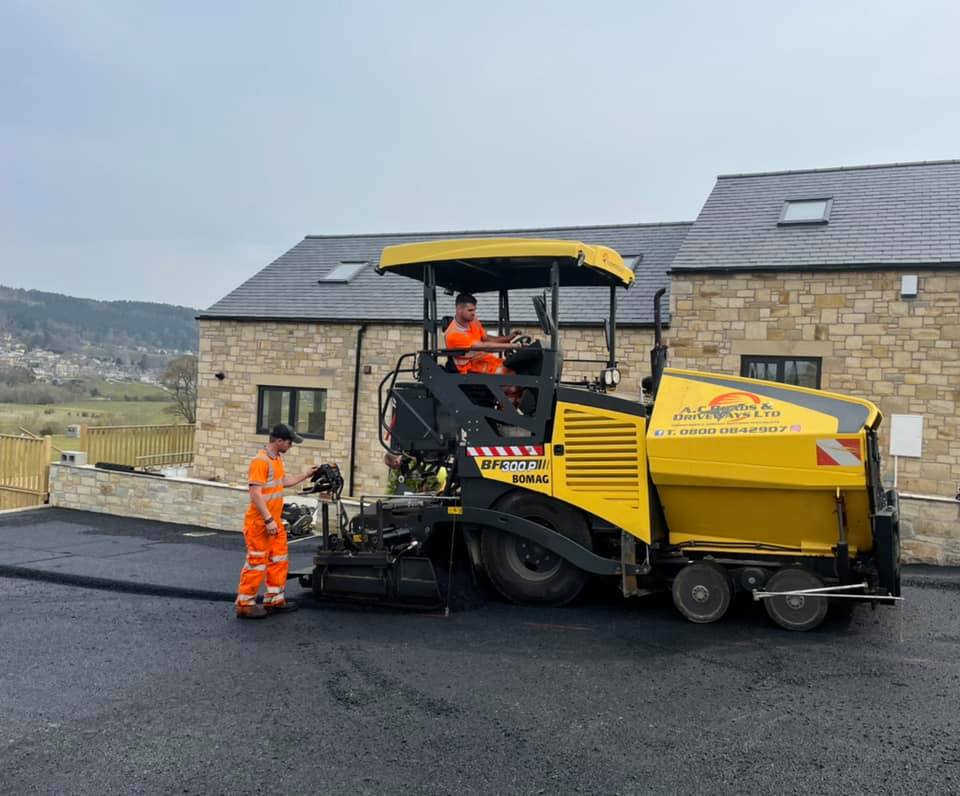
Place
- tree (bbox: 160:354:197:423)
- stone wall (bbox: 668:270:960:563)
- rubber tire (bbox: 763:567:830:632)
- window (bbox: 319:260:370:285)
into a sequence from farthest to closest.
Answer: tree (bbox: 160:354:197:423) < window (bbox: 319:260:370:285) < stone wall (bbox: 668:270:960:563) < rubber tire (bbox: 763:567:830:632)

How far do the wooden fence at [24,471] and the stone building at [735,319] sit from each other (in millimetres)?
3394

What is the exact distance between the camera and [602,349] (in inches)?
524

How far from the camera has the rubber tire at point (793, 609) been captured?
5.39 metres

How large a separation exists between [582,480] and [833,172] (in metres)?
11.3

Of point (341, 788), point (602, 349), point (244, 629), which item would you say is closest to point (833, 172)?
point (602, 349)

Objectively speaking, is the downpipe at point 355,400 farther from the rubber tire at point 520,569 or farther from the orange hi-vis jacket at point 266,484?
the rubber tire at point 520,569

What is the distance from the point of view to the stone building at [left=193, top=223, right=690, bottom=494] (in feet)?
49.1

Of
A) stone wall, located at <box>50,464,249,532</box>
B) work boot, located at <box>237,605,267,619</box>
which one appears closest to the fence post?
stone wall, located at <box>50,464,249,532</box>

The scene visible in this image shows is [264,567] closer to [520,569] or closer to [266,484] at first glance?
[266,484]

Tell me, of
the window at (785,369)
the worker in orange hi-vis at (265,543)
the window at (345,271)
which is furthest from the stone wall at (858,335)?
the worker in orange hi-vis at (265,543)

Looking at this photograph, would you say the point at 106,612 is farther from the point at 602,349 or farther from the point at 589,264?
the point at 602,349

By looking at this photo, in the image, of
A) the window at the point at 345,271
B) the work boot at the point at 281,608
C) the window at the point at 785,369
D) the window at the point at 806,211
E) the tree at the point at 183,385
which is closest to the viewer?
the work boot at the point at 281,608

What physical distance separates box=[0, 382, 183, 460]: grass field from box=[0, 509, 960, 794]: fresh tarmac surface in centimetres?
1311

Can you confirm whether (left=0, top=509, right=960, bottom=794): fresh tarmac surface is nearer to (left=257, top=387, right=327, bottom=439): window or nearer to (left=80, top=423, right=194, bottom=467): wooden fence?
(left=80, top=423, right=194, bottom=467): wooden fence
